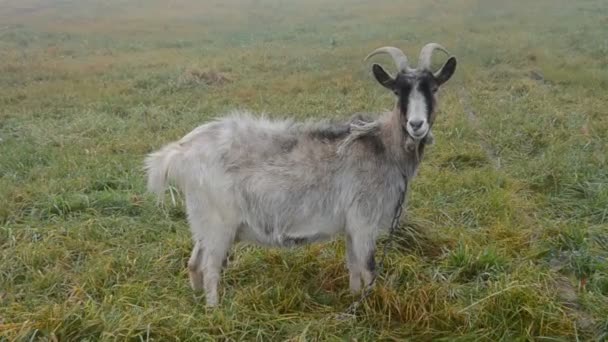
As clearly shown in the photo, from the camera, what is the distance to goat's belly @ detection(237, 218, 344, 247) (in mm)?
4574

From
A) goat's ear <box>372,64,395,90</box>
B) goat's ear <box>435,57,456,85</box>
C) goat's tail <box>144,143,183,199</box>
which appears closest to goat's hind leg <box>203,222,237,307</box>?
goat's tail <box>144,143,183,199</box>

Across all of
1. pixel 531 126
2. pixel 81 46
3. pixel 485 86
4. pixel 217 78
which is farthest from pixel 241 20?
pixel 531 126

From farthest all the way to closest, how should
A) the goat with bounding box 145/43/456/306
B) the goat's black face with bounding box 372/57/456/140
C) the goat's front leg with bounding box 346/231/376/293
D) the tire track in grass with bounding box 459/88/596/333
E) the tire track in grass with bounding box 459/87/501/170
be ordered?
the tire track in grass with bounding box 459/87/501/170 → the goat's front leg with bounding box 346/231/376/293 → the goat with bounding box 145/43/456/306 → the goat's black face with bounding box 372/57/456/140 → the tire track in grass with bounding box 459/88/596/333

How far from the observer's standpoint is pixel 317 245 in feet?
18.1

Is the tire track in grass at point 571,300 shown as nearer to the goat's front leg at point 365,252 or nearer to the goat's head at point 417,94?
the goat's front leg at point 365,252

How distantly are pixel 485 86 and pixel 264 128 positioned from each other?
921cm

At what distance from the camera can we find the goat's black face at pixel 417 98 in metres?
4.21

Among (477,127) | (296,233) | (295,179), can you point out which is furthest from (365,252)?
(477,127)

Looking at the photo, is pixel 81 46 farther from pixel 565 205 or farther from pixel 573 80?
pixel 565 205

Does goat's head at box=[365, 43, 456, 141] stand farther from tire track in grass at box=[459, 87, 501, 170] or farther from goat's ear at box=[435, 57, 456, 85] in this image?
tire track in grass at box=[459, 87, 501, 170]

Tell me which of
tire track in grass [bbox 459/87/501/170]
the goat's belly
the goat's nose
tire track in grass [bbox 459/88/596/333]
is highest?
the goat's nose

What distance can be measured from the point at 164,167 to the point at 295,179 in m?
1.08

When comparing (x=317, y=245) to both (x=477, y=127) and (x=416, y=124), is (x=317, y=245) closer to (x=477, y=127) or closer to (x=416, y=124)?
(x=416, y=124)

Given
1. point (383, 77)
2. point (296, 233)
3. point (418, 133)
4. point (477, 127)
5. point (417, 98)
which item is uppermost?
point (383, 77)
